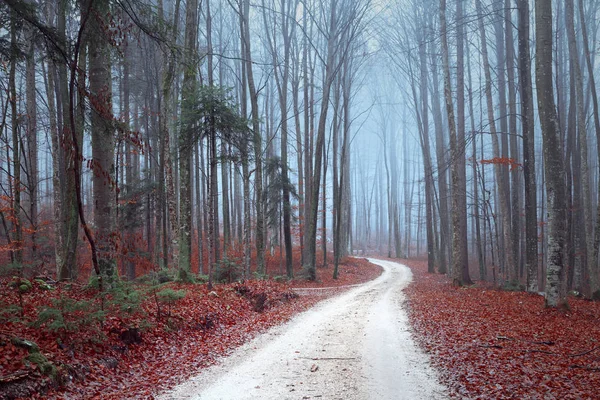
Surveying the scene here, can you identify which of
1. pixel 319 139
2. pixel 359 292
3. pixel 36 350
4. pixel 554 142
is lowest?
pixel 359 292

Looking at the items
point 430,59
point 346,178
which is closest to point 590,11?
point 430,59

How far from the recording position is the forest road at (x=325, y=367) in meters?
5.09

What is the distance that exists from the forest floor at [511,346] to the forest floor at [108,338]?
13.2 ft

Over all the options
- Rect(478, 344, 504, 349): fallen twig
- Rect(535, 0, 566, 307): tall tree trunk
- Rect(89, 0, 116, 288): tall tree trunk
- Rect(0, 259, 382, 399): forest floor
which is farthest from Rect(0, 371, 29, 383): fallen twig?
Rect(535, 0, 566, 307): tall tree trunk

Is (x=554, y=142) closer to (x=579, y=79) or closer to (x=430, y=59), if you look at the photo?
(x=579, y=79)

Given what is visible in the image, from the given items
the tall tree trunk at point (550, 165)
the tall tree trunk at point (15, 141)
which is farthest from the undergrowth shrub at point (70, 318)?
the tall tree trunk at point (550, 165)

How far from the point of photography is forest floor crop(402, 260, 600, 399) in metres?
4.94

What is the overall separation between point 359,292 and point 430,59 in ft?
58.0

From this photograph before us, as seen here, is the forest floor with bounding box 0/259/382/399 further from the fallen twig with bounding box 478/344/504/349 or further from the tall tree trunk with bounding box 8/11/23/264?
the fallen twig with bounding box 478/344/504/349

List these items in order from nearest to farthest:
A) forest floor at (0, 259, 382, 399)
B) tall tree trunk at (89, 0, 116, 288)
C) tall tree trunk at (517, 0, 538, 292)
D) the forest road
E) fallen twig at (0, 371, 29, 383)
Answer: fallen twig at (0, 371, 29, 383)
forest floor at (0, 259, 382, 399)
the forest road
tall tree trunk at (89, 0, 116, 288)
tall tree trunk at (517, 0, 538, 292)

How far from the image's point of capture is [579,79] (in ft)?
46.0

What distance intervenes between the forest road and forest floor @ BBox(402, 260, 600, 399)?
17.7 inches

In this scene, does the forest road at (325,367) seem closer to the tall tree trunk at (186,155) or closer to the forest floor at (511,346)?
the forest floor at (511,346)

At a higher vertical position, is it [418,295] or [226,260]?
[226,260]
